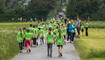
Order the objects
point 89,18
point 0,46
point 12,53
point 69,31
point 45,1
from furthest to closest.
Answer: point 45,1, point 89,18, point 69,31, point 12,53, point 0,46

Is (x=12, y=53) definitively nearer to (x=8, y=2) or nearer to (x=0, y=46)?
(x=0, y=46)

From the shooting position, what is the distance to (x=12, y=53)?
20500mm

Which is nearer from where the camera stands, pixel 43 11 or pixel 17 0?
pixel 43 11

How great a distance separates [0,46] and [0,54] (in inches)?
66.3

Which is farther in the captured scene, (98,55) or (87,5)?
(87,5)

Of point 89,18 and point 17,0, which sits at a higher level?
point 17,0

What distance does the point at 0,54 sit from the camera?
17422 mm

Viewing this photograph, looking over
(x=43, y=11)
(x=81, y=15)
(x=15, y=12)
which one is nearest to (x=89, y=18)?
(x=81, y=15)

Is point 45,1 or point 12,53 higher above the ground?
point 45,1

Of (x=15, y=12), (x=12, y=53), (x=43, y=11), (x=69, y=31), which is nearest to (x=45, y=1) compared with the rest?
(x=43, y=11)

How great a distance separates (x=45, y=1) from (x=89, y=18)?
815 inches

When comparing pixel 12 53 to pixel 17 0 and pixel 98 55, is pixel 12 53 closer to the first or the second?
pixel 98 55

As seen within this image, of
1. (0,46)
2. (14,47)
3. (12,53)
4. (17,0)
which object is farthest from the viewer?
(17,0)

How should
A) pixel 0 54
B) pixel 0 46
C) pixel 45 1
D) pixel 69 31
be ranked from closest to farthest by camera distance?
pixel 0 54 < pixel 0 46 < pixel 69 31 < pixel 45 1
